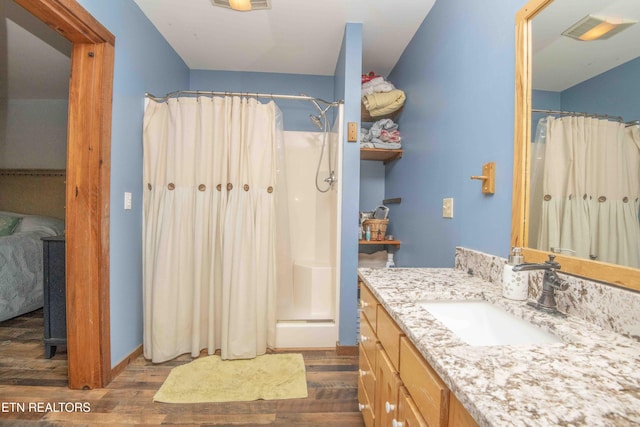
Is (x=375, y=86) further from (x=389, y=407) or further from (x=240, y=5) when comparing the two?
(x=389, y=407)

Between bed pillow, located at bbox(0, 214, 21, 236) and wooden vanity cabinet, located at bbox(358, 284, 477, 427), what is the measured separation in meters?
3.60

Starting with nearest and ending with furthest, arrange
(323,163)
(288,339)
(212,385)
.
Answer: (212,385) → (288,339) → (323,163)

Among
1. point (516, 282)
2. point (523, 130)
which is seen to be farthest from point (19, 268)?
point (523, 130)

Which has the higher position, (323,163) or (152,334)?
(323,163)

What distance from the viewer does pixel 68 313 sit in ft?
4.71

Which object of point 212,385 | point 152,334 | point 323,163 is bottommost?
point 212,385

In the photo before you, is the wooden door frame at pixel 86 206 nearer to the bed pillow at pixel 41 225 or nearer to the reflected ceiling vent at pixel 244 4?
the reflected ceiling vent at pixel 244 4

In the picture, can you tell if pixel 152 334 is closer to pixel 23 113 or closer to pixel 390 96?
pixel 390 96

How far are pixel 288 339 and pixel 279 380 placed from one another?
364 mm

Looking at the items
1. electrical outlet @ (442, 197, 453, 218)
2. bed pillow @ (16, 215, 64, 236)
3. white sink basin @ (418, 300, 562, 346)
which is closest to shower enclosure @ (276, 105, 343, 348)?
electrical outlet @ (442, 197, 453, 218)

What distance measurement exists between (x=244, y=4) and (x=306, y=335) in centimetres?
234

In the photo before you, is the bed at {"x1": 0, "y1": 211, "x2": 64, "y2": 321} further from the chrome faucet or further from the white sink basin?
the chrome faucet

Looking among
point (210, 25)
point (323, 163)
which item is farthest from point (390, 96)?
point (210, 25)

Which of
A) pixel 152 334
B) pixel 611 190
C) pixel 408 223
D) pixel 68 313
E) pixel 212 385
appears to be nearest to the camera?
pixel 611 190
